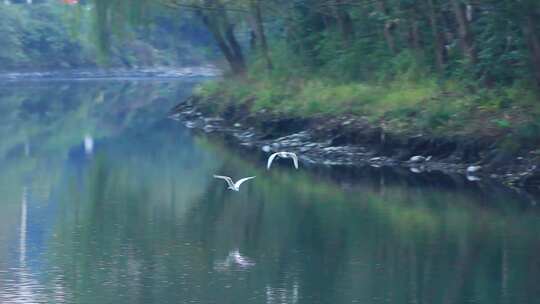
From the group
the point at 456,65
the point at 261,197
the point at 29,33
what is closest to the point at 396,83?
the point at 456,65

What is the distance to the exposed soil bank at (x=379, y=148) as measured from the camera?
24906 mm

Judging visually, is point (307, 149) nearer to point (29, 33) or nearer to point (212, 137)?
point (212, 137)

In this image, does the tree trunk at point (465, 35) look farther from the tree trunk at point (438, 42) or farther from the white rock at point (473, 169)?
the white rock at point (473, 169)

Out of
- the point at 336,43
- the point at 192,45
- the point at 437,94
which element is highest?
the point at 192,45

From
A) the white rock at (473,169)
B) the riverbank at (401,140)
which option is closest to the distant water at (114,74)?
the riverbank at (401,140)

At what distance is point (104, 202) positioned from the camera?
73.7 feet

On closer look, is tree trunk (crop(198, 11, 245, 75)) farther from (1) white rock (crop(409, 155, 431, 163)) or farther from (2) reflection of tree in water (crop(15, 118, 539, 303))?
(2) reflection of tree in water (crop(15, 118, 539, 303))

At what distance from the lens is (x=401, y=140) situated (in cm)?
2798

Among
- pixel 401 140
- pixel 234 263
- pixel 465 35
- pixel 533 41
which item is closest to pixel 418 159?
pixel 401 140

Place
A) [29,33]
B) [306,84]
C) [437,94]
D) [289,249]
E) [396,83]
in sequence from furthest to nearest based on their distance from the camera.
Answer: [29,33]
[306,84]
[396,83]
[437,94]
[289,249]

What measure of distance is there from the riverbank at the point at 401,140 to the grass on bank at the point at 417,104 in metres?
0.04

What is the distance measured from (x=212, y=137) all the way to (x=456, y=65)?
8582 mm

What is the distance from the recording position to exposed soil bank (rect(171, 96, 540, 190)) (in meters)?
24.9

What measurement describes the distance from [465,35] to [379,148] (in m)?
3.20
